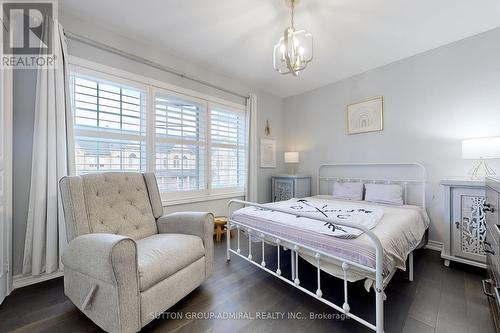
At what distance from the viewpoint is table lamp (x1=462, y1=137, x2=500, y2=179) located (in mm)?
2000

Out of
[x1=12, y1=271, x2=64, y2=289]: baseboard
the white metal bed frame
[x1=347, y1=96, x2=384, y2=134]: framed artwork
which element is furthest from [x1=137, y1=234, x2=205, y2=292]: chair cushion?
[x1=347, y1=96, x2=384, y2=134]: framed artwork

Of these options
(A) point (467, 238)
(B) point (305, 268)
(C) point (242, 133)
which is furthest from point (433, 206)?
(C) point (242, 133)

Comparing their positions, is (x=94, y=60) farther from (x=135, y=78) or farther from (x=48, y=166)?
(x=48, y=166)

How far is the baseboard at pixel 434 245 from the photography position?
2631 millimetres

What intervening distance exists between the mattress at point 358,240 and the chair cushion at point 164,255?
0.61 metres

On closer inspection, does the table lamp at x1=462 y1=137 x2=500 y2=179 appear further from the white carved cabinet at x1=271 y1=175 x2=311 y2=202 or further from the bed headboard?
the white carved cabinet at x1=271 y1=175 x2=311 y2=202

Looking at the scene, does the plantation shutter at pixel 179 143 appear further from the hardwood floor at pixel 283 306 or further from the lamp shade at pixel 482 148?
the lamp shade at pixel 482 148

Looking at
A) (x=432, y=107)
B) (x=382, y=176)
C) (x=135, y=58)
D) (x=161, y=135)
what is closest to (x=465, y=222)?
(x=382, y=176)

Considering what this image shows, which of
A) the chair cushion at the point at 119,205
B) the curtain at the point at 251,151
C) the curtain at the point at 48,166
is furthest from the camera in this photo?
the curtain at the point at 251,151

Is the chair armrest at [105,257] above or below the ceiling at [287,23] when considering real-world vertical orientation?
below

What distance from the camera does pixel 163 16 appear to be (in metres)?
2.12

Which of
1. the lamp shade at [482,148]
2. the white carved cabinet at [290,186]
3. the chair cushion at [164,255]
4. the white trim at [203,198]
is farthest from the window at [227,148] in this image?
the lamp shade at [482,148]

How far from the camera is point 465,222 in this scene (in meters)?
2.11

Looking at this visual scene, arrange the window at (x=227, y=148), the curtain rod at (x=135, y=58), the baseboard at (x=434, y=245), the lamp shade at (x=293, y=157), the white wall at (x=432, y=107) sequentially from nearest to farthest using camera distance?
the curtain rod at (x=135, y=58)
the white wall at (x=432, y=107)
the baseboard at (x=434, y=245)
the window at (x=227, y=148)
the lamp shade at (x=293, y=157)
